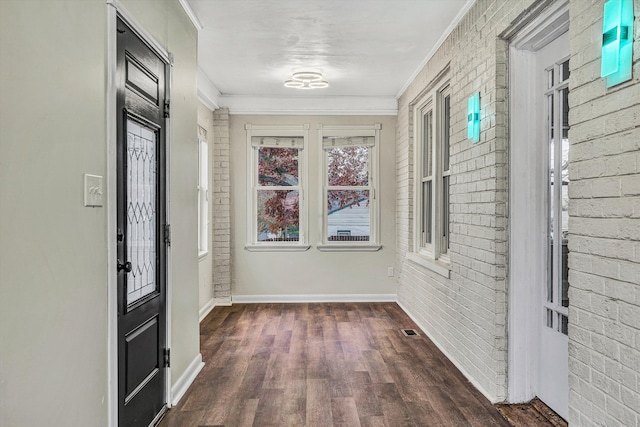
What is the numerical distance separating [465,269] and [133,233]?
2.35 m

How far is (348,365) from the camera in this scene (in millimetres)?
3580

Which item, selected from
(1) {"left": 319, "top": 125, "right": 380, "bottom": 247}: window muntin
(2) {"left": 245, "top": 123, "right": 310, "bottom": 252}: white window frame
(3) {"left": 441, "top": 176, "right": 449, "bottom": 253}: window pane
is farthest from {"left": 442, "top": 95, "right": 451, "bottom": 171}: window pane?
(2) {"left": 245, "top": 123, "right": 310, "bottom": 252}: white window frame

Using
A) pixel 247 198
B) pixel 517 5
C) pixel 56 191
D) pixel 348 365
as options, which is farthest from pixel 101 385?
pixel 247 198

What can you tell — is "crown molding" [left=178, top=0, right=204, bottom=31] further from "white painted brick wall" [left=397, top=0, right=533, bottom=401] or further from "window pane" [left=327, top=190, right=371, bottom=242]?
"window pane" [left=327, top=190, right=371, bottom=242]

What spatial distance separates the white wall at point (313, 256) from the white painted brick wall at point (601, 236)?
410cm

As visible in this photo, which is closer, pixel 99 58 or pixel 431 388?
pixel 99 58

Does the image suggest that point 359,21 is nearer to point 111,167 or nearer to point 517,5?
point 517,5

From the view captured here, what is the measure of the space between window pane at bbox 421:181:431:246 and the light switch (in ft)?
12.1

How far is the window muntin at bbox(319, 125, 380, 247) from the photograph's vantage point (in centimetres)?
605

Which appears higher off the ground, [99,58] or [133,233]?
[99,58]

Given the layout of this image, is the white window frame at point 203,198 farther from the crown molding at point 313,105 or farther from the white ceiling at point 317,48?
the crown molding at point 313,105

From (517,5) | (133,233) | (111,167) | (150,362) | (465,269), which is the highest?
(517,5)

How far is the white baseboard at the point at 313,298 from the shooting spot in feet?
19.7

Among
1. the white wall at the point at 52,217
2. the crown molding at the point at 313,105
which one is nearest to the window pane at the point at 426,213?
the crown molding at the point at 313,105
